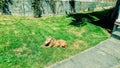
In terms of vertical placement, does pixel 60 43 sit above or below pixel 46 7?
below

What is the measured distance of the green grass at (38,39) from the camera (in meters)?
6.97

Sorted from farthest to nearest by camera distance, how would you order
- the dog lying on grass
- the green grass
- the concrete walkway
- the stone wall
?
the stone wall
the dog lying on grass
the green grass
the concrete walkway

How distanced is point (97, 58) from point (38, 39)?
306cm

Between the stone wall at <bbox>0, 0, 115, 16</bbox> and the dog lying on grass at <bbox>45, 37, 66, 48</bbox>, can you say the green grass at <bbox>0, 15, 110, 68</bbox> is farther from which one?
the stone wall at <bbox>0, 0, 115, 16</bbox>

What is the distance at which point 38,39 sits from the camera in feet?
28.7

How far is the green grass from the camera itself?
6.97 meters

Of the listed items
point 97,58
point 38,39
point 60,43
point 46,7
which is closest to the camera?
point 97,58

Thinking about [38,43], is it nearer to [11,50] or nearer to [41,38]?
[41,38]

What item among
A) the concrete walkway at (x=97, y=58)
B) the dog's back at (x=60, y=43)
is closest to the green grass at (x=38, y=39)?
the dog's back at (x=60, y=43)

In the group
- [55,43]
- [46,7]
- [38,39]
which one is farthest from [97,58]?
[46,7]

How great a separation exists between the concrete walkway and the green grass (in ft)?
1.15

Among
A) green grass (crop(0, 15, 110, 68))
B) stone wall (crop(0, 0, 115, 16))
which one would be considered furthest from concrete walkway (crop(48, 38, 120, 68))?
stone wall (crop(0, 0, 115, 16))

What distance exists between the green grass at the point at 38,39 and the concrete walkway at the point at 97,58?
35 cm

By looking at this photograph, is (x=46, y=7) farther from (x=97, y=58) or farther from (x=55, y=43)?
(x=97, y=58)
